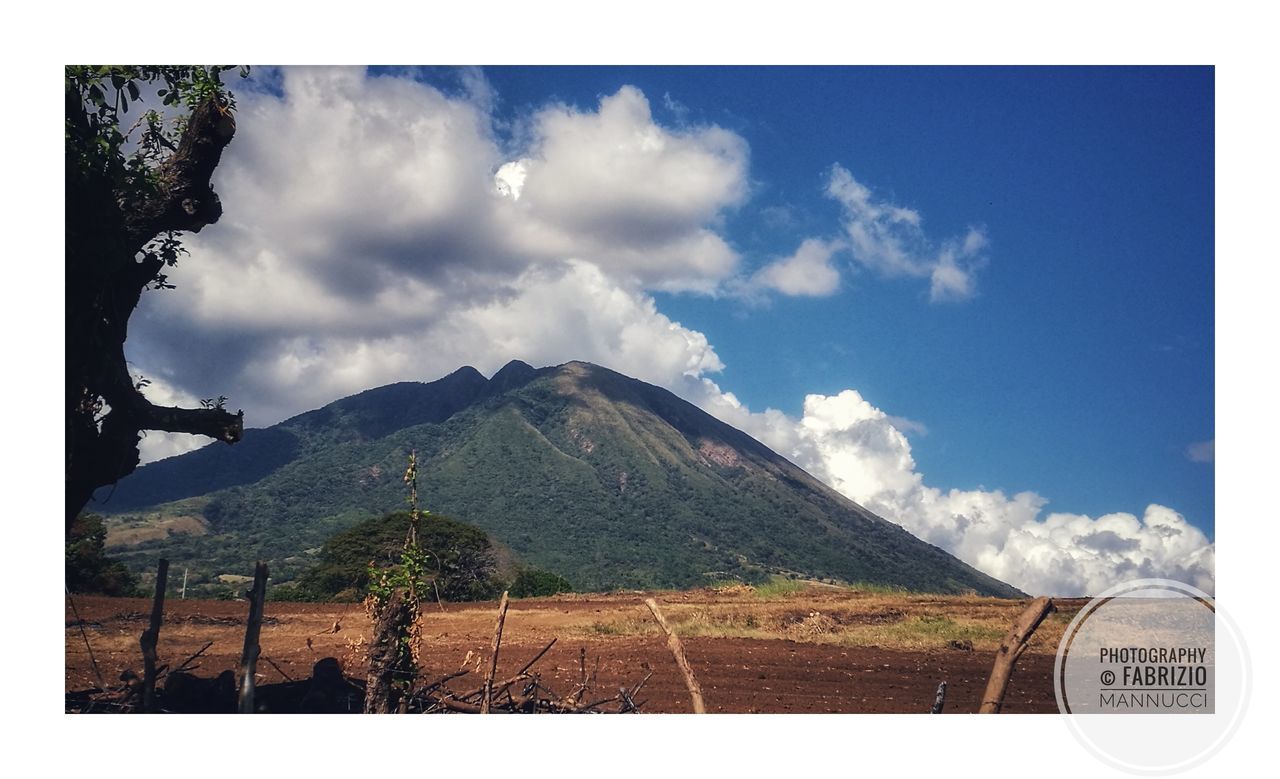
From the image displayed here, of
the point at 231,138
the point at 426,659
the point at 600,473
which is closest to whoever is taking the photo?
the point at 231,138

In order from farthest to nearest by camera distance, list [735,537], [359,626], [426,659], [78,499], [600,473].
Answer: [600,473] < [735,537] < [359,626] < [426,659] < [78,499]

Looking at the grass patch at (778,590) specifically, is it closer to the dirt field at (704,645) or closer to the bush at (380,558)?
the dirt field at (704,645)

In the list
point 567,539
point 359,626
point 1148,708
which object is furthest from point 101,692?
point 567,539

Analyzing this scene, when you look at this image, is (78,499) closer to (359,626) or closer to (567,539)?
(359,626)

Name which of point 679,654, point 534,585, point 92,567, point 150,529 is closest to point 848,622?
point 679,654

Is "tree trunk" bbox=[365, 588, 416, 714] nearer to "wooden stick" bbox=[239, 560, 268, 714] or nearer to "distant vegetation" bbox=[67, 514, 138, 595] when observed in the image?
"wooden stick" bbox=[239, 560, 268, 714]
